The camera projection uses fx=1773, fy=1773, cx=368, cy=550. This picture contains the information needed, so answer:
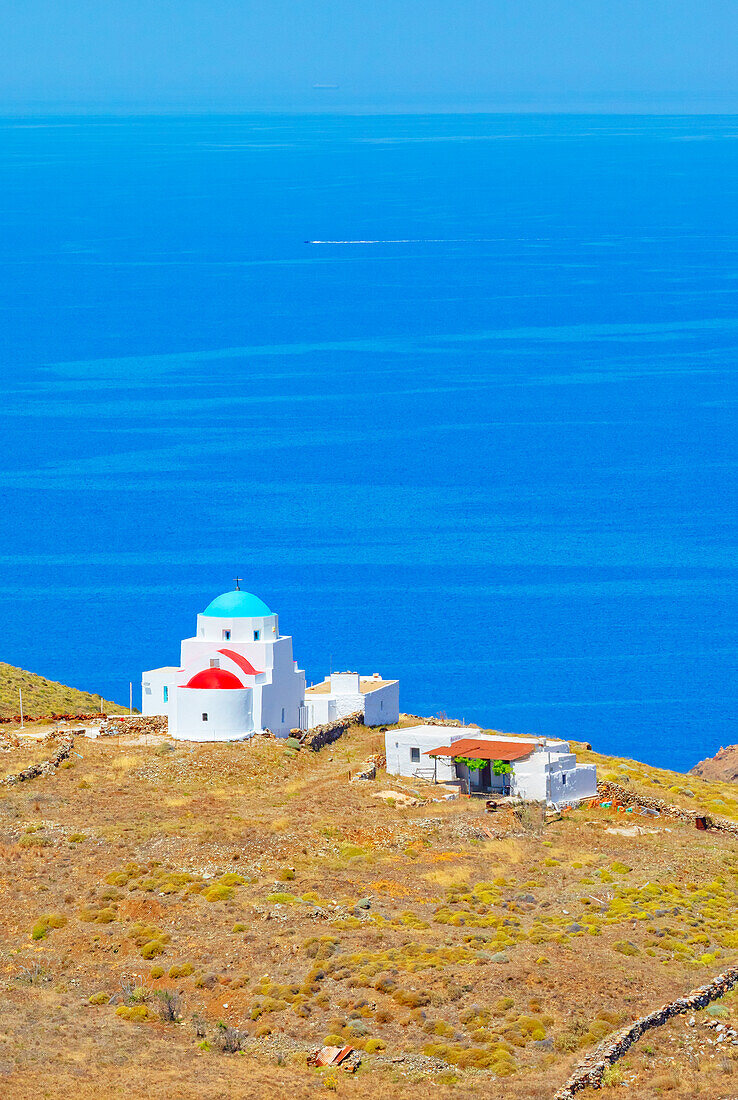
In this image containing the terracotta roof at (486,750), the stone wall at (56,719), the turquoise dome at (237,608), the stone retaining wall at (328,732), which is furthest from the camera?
the stone wall at (56,719)

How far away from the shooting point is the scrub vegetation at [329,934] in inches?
1019

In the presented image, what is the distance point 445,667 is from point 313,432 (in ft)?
187

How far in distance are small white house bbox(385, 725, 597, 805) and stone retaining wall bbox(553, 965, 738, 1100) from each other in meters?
13.2

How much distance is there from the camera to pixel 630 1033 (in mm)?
26328

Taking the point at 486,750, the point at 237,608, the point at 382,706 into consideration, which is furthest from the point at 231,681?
the point at 486,750

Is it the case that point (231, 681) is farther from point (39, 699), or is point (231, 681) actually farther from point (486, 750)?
point (39, 699)

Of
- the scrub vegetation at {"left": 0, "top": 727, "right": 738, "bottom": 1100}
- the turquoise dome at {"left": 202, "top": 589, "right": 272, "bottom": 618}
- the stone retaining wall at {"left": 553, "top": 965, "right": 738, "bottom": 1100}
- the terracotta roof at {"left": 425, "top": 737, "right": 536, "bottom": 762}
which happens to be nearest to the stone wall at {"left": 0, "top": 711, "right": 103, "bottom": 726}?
the turquoise dome at {"left": 202, "top": 589, "right": 272, "bottom": 618}

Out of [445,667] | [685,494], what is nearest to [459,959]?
[445,667]

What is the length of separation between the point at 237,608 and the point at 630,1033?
23997 mm

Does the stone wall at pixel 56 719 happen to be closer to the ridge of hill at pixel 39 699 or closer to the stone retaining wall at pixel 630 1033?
the ridge of hill at pixel 39 699

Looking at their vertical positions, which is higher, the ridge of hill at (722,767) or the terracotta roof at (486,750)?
the ridge of hill at (722,767)

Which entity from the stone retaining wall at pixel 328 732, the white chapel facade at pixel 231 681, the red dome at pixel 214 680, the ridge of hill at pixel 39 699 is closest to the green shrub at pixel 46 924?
the white chapel facade at pixel 231 681

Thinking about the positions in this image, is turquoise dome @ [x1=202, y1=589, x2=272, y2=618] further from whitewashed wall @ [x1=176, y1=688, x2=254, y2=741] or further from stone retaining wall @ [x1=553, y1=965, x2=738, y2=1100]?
stone retaining wall @ [x1=553, y1=965, x2=738, y2=1100]

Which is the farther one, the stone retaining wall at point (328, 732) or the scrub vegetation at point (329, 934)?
the stone retaining wall at point (328, 732)
